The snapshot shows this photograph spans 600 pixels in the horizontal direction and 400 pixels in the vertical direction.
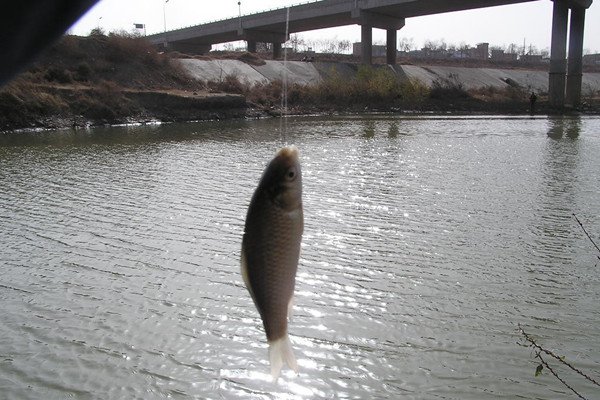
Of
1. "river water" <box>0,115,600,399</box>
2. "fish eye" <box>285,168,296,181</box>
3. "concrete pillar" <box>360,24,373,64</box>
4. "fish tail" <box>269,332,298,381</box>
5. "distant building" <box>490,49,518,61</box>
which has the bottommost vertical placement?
"river water" <box>0,115,600,399</box>

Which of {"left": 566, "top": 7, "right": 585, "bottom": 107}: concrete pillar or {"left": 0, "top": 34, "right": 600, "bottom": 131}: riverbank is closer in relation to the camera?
{"left": 0, "top": 34, "right": 600, "bottom": 131}: riverbank

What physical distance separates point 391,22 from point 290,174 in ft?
253

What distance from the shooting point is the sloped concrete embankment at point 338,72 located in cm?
6322

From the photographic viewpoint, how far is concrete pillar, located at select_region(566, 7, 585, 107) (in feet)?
215

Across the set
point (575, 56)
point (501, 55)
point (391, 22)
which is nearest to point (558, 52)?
point (575, 56)

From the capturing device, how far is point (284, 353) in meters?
1.45

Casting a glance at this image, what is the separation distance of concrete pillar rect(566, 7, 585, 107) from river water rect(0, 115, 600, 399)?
52.0m

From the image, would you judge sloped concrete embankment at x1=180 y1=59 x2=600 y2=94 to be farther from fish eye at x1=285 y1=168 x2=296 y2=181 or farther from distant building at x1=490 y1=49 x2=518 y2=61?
fish eye at x1=285 y1=168 x2=296 y2=181

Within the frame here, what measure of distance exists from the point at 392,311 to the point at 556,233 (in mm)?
5704

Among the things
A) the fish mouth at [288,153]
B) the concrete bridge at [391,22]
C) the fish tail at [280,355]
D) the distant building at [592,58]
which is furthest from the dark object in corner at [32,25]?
the distant building at [592,58]

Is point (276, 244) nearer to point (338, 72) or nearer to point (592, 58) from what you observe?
point (338, 72)

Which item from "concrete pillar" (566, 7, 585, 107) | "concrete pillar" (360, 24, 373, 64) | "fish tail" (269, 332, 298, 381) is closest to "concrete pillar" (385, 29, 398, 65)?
"concrete pillar" (360, 24, 373, 64)

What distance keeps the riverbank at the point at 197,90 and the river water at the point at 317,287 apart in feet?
81.5

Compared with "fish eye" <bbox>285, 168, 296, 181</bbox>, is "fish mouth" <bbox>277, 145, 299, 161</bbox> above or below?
above
